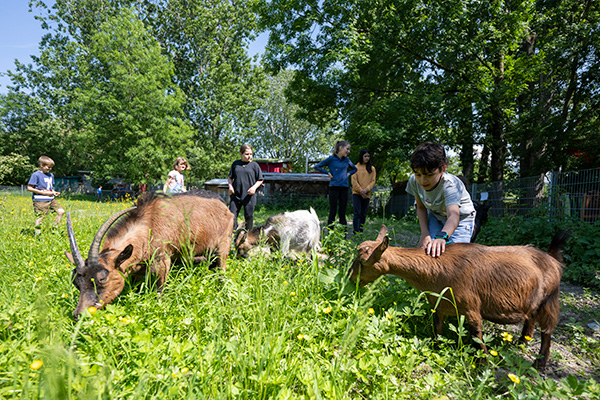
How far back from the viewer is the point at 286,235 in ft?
15.0

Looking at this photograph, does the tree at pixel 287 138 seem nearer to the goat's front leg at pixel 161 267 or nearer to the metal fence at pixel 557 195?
the metal fence at pixel 557 195

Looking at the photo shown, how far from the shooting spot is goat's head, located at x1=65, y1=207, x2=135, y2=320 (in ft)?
6.95

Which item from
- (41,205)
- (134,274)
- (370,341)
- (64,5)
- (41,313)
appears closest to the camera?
(41,313)

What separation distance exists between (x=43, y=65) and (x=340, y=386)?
41.5m

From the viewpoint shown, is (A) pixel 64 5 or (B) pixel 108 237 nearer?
(B) pixel 108 237

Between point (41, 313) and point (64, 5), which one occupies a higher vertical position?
point (64, 5)

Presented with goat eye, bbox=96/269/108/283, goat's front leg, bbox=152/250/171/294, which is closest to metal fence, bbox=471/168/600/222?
goat's front leg, bbox=152/250/171/294

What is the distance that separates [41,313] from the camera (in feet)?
2.64

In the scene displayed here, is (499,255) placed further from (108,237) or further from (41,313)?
(108,237)

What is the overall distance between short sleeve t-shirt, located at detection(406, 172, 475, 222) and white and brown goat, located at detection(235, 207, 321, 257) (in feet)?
6.11

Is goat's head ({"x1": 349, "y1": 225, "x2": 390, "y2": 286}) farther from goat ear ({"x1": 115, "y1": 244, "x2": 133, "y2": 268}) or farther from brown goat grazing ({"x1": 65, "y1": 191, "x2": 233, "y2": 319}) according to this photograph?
goat ear ({"x1": 115, "y1": 244, "x2": 133, "y2": 268})

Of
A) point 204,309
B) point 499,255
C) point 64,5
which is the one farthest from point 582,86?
point 64,5

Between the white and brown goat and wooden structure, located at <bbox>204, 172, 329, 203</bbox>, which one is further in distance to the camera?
wooden structure, located at <bbox>204, 172, 329, 203</bbox>

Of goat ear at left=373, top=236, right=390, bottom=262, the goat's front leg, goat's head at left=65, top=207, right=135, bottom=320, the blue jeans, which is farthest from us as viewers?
the blue jeans
